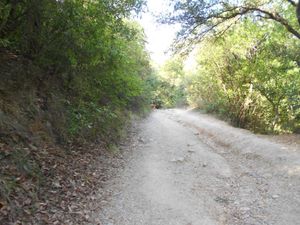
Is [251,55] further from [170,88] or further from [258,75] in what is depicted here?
[170,88]

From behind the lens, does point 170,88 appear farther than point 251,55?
Yes

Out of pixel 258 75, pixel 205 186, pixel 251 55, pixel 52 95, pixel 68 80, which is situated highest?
pixel 251 55

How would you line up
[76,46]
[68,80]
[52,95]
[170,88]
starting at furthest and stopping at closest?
[170,88], [68,80], [52,95], [76,46]

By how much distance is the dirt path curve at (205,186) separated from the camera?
5.54 metres

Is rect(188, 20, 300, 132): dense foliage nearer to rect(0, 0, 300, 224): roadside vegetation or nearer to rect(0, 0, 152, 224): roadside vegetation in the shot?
rect(0, 0, 300, 224): roadside vegetation

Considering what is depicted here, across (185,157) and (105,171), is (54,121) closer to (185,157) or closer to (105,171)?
(105,171)

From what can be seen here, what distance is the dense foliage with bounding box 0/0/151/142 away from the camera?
21.9 ft

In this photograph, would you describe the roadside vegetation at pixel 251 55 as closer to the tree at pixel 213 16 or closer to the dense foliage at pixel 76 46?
the tree at pixel 213 16

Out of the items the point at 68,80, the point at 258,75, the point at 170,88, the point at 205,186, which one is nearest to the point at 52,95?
the point at 68,80

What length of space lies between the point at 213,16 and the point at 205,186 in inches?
231

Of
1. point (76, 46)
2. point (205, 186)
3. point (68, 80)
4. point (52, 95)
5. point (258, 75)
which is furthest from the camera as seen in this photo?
point (258, 75)

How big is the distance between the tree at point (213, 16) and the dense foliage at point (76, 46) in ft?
7.69

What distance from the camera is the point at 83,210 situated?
5.38 metres

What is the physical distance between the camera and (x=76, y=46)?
24.3 feet
